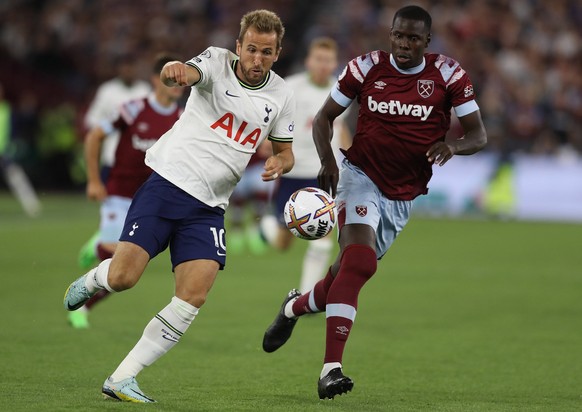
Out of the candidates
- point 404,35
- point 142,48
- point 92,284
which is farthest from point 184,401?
point 142,48

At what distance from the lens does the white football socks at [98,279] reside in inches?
253

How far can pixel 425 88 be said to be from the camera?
707cm

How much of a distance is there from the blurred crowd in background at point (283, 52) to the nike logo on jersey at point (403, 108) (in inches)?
569

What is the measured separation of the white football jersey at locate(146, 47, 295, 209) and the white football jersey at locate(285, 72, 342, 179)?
4.73 metres

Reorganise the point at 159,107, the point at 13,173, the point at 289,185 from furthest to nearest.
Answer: the point at 13,173, the point at 289,185, the point at 159,107

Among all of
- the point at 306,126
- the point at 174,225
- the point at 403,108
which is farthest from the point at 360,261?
the point at 306,126

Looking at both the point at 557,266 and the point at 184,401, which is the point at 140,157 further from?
the point at 557,266

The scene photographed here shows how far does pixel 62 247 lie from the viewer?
15.9 metres

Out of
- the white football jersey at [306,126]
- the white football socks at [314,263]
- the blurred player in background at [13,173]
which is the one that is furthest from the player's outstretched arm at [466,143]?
the blurred player in background at [13,173]

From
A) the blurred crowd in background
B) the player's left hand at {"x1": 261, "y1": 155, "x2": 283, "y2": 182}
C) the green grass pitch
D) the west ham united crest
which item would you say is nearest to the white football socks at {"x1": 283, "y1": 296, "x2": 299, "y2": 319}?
the green grass pitch

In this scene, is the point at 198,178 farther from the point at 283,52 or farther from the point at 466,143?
the point at 283,52

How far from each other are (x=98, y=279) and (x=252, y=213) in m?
14.5

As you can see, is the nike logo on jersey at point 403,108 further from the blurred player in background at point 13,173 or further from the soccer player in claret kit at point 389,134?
the blurred player in background at point 13,173

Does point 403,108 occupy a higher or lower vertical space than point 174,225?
higher
